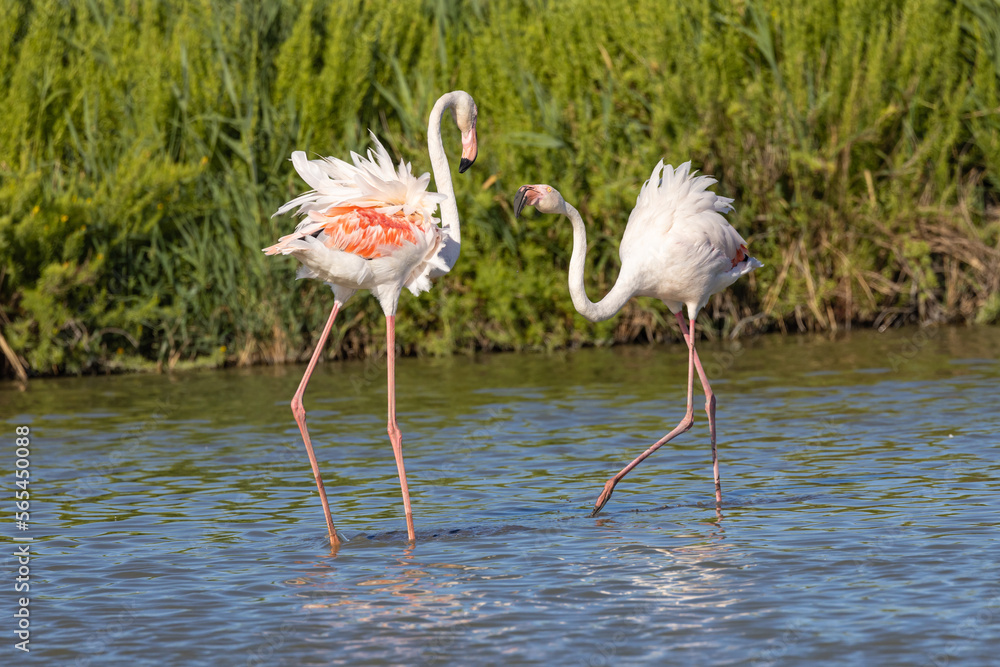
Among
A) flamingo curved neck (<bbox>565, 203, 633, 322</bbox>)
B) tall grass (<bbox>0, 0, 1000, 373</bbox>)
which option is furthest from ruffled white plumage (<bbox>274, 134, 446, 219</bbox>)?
tall grass (<bbox>0, 0, 1000, 373</bbox>)

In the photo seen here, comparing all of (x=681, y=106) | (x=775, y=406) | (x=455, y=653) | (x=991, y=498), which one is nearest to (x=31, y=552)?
(x=455, y=653)

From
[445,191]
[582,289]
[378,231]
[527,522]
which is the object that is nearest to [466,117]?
[445,191]

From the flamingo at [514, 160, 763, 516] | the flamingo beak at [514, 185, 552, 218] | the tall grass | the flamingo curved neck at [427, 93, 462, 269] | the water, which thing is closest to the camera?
the water

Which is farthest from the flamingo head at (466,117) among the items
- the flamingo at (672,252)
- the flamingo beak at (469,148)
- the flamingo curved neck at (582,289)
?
the flamingo curved neck at (582,289)

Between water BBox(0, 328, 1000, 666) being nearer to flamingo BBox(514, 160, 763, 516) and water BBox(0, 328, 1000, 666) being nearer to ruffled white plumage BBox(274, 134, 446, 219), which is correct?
flamingo BBox(514, 160, 763, 516)

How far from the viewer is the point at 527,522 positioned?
21.0 feet

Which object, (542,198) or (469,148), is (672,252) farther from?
(469,148)

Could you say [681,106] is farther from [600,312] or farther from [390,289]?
[390,289]

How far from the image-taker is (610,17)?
1216cm

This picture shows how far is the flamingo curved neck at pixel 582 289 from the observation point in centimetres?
695

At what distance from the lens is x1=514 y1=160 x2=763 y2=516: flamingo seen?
277 inches

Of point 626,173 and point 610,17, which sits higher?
point 610,17

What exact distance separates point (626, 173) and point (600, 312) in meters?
5.14

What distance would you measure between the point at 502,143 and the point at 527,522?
621 centimetres
